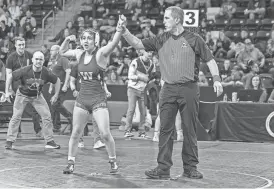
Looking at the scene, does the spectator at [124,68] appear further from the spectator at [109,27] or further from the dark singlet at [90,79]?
the dark singlet at [90,79]

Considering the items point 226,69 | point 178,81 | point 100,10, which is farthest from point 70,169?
point 100,10

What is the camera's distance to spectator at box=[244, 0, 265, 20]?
67.6 ft

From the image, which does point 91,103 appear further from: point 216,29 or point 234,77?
point 216,29

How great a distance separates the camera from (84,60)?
845cm

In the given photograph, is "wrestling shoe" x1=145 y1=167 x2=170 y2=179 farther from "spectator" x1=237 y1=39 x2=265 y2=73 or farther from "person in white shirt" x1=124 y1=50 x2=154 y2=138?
"spectator" x1=237 y1=39 x2=265 y2=73

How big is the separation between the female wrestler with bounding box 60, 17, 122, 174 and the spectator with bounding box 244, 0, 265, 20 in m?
13.1

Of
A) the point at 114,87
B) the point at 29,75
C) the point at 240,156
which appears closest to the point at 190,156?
the point at 240,156

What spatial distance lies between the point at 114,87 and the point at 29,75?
22.6ft

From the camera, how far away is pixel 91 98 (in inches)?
330

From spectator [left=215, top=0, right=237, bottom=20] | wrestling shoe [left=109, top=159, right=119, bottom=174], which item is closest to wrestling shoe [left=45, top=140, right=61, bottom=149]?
wrestling shoe [left=109, top=159, right=119, bottom=174]

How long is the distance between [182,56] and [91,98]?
55.5 inches

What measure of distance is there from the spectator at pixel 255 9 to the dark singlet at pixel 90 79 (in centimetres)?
1313

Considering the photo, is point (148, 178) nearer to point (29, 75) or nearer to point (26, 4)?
point (29, 75)

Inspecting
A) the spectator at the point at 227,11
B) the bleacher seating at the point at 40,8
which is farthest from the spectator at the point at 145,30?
the bleacher seating at the point at 40,8
